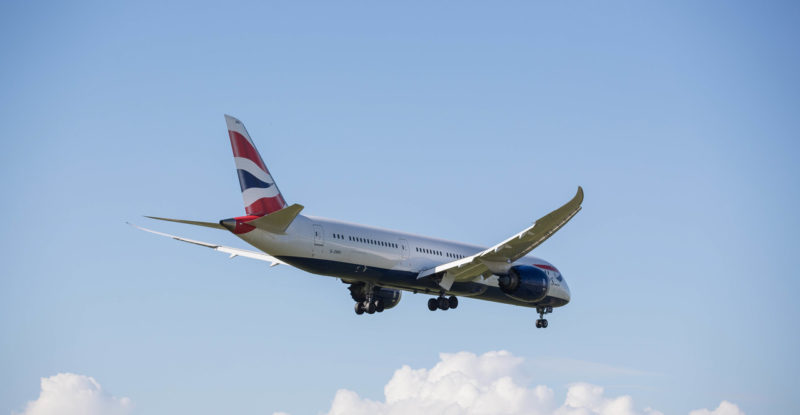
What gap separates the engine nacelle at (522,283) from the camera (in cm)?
4481

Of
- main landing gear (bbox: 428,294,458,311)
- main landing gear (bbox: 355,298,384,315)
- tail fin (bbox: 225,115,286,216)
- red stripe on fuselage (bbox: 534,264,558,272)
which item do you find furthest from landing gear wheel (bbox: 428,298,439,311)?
tail fin (bbox: 225,115,286,216)

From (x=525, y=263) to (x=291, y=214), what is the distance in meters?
16.1

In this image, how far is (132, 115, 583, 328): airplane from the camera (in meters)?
37.6

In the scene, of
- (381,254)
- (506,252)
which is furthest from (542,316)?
(381,254)

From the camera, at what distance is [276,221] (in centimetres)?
3697

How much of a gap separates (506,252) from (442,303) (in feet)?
16.0

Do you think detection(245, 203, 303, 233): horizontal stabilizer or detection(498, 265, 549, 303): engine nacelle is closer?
detection(245, 203, 303, 233): horizontal stabilizer

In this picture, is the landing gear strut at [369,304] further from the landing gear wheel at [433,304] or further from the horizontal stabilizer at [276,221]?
the horizontal stabilizer at [276,221]

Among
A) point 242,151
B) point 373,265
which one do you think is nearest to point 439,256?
point 373,265

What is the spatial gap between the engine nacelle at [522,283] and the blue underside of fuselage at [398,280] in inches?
63.8

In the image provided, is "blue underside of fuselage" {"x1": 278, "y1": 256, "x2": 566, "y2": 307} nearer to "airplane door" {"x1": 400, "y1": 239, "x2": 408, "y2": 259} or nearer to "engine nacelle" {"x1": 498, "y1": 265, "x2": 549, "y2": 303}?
"airplane door" {"x1": 400, "y1": 239, "x2": 408, "y2": 259}

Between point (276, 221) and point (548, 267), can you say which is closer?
point (276, 221)

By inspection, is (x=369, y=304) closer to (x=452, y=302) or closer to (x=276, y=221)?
(x=452, y=302)

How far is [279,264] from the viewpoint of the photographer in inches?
1825
